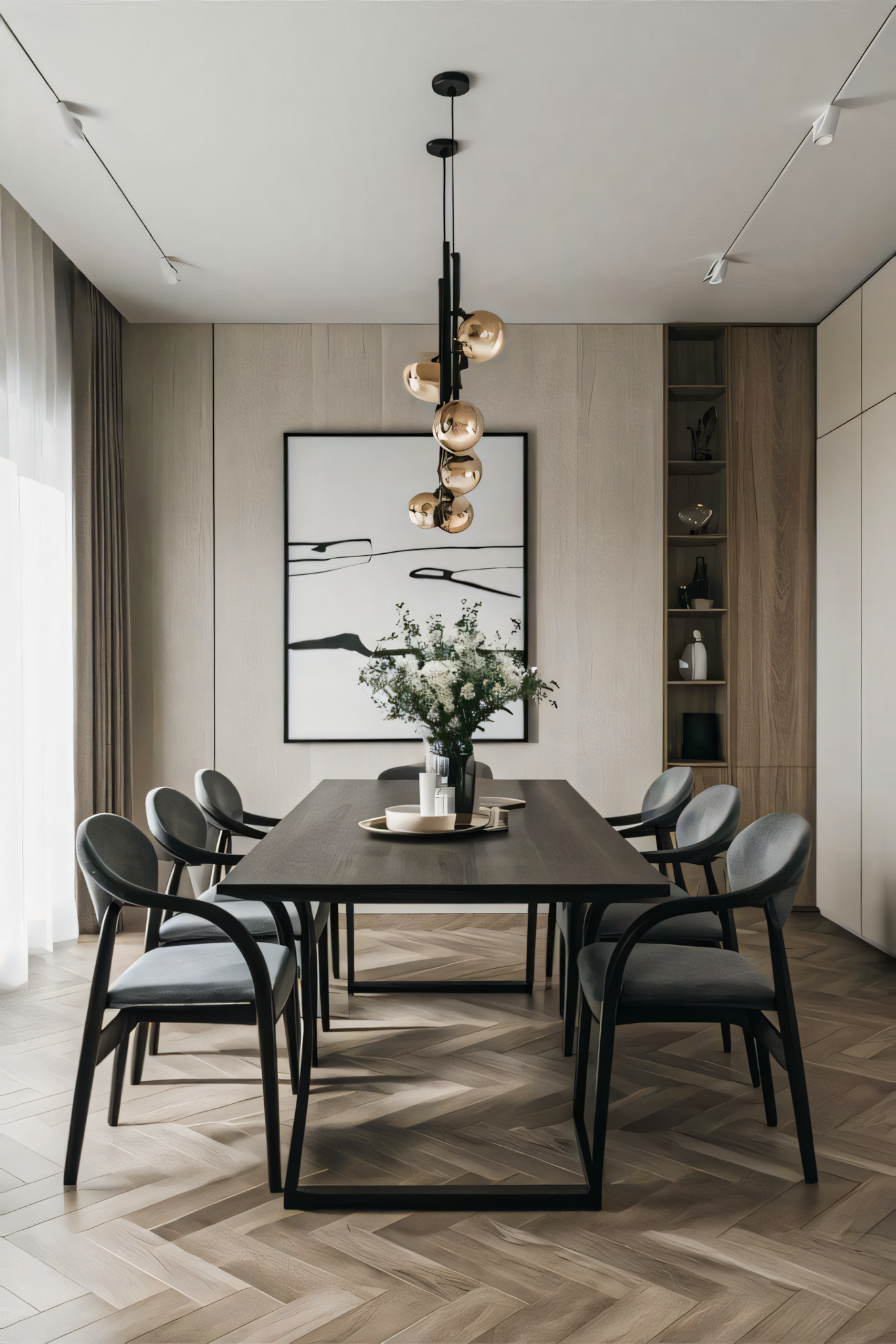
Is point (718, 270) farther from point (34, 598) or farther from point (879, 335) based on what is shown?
point (34, 598)

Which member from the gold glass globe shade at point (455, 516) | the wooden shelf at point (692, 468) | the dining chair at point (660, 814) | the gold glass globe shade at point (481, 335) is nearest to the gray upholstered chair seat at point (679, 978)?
the dining chair at point (660, 814)

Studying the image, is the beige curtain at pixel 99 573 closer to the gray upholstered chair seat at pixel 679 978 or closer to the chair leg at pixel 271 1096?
the chair leg at pixel 271 1096

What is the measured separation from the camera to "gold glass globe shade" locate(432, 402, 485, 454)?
2.97 m

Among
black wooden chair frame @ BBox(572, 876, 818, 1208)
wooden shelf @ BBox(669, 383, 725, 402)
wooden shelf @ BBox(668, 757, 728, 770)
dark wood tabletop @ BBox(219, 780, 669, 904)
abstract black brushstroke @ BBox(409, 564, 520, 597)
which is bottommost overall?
black wooden chair frame @ BBox(572, 876, 818, 1208)

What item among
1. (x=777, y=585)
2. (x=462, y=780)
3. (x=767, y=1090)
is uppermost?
(x=777, y=585)

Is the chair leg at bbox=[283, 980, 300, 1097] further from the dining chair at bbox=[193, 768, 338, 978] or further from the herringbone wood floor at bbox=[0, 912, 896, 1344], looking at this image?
the dining chair at bbox=[193, 768, 338, 978]

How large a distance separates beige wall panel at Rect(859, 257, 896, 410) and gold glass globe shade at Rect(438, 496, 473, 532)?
2049 millimetres

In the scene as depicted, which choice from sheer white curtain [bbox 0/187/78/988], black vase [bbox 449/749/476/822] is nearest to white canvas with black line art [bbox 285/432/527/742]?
sheer white curtain [bbox 0/187/78/988]

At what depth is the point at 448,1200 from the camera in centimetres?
228

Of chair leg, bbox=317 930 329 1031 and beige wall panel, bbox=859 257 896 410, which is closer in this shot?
chair leg, bbox=317 930 329 1031

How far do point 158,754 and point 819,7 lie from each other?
13.8ft

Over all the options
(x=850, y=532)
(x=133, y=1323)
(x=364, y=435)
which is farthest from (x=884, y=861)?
(x=133, y=1323)

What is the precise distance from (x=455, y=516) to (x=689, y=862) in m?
1.48

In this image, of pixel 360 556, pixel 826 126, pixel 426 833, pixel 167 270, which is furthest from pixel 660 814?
pixel 167 270
